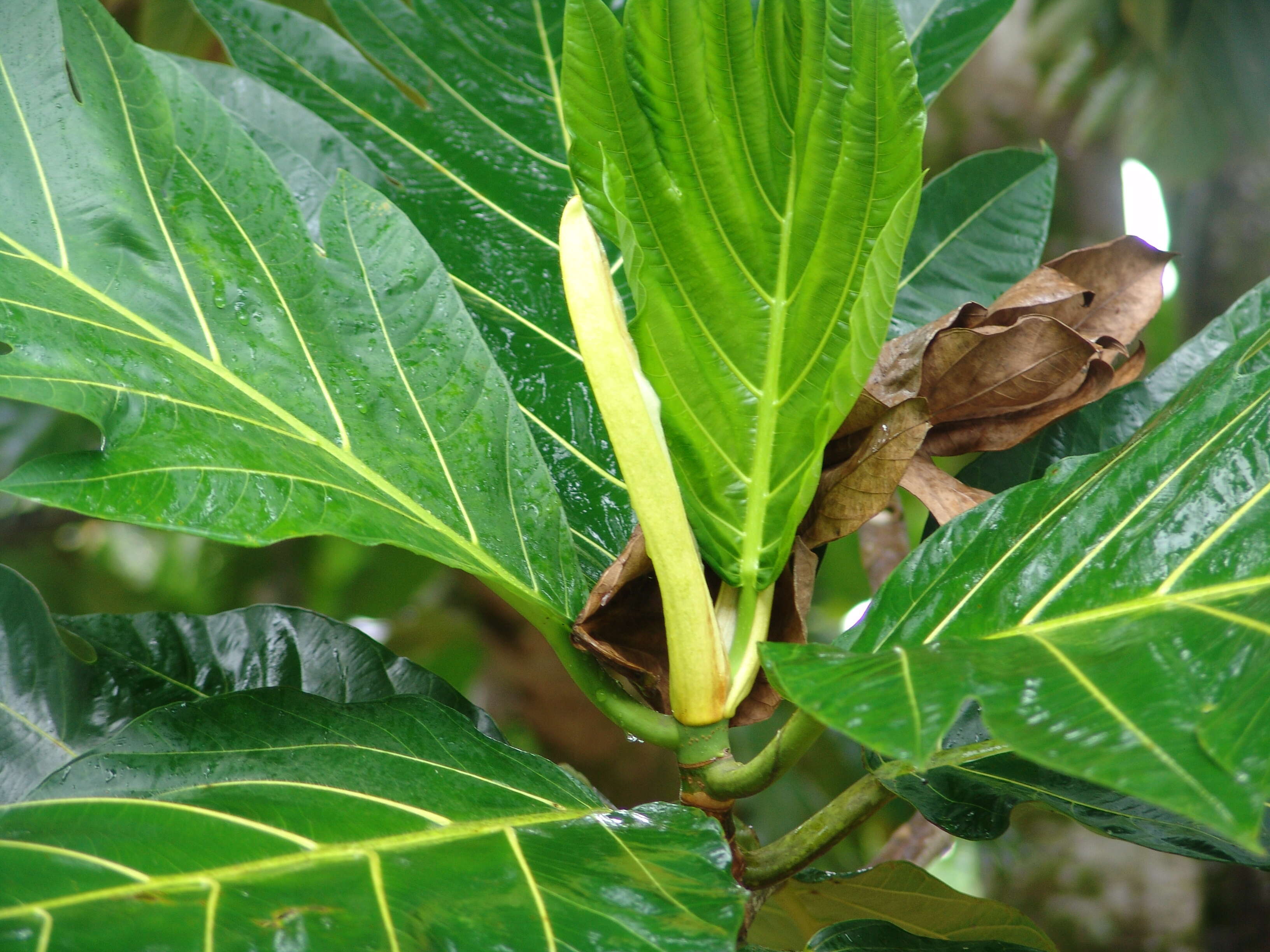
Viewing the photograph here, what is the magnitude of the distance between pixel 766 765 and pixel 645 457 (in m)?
0.18

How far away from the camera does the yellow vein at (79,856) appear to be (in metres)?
0.41

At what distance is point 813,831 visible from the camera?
0.65 metres

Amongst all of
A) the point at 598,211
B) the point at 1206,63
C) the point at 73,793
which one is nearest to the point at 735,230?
the point at 598,211

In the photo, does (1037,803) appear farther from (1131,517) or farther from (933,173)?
(933,173)

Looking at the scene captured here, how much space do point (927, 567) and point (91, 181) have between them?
552 mm

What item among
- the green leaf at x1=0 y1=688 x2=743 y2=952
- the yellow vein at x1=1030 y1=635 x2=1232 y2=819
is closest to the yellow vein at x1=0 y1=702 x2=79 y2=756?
the green leaf at x1=0 y1=688 x2=743 y2=952

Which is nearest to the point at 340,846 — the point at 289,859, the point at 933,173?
the point at 289,859

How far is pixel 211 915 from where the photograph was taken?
398 millimetres

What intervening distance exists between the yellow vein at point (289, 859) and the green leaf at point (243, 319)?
14 cm

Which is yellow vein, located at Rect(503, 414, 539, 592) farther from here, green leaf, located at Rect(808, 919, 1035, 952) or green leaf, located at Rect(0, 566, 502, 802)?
green leaf, located at Rect(808, 919, 1035, 952)

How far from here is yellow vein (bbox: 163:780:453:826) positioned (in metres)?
0.49

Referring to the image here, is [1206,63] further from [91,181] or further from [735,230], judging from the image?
[91,181]

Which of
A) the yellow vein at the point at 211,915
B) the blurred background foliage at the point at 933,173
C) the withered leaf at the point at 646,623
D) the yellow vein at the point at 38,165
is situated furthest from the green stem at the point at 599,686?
the blurred background foliage at the point at 933,173

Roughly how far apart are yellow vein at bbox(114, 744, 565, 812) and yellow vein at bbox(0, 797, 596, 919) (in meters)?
0.02
